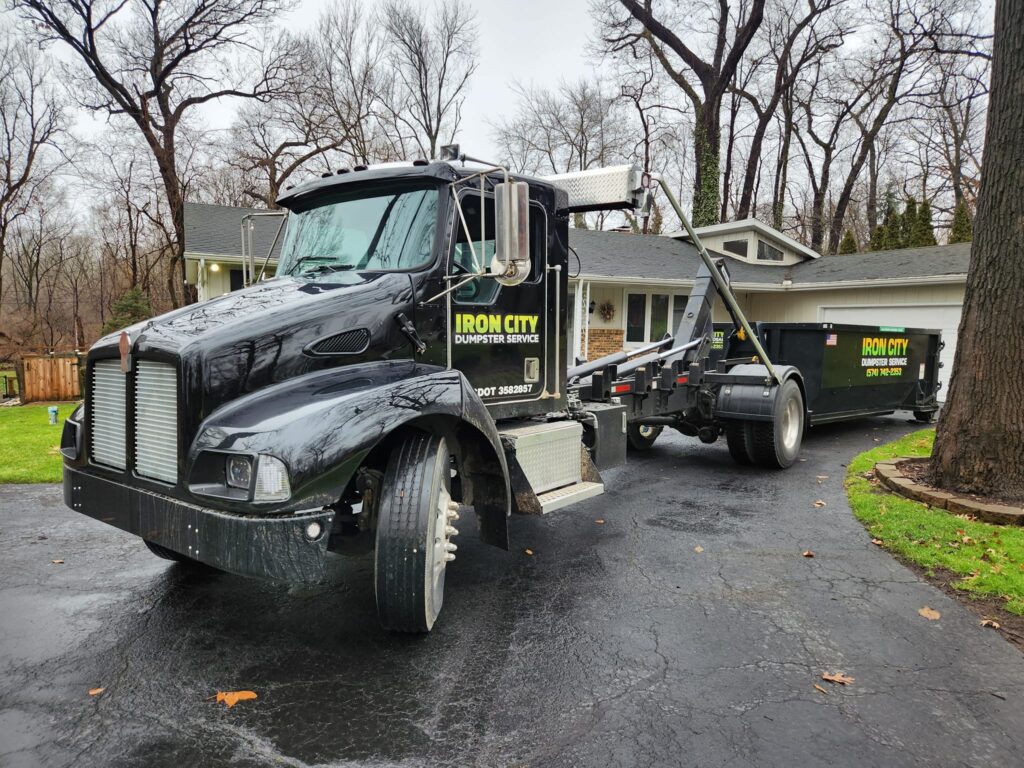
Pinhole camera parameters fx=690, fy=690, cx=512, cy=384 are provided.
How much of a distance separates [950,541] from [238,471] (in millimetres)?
4767

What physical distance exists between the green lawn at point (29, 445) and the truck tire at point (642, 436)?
20.8 feet

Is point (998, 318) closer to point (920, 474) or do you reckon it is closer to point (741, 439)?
point (920, 474)

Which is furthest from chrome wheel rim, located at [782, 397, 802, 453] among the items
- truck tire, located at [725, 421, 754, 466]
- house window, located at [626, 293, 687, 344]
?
house window, located at [626, 293, 687, 344]

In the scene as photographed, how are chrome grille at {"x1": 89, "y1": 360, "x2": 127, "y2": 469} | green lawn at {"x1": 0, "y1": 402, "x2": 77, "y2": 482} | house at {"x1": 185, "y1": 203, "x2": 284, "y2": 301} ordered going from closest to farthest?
chrome grille at {"x1": 89, "y1": 360, "x2": 127, "y2": 469} < green lawn at {"x1": 0, "y1": 402, "x2": 77, "y2": 482} < house at {"x1": 185, "y1": 203, "x2": 284, "y2": 301}

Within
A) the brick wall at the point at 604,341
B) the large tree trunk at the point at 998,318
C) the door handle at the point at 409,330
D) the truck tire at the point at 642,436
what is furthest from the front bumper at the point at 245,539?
the brick wall at the point at 604,341

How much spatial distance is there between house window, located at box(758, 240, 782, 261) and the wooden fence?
17.6 m

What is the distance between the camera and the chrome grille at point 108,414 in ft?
11.1

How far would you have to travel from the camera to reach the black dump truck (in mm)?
2861

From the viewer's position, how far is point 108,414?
3467mm

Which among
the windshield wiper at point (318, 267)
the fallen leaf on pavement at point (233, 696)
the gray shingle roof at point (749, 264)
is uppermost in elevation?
the gray shingle roof at point (749, 264)

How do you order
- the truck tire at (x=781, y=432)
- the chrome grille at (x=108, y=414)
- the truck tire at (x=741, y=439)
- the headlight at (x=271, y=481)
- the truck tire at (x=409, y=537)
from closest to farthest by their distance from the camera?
the headlight at (x=271, y=481)
the truck tire at (x=409, y=537)
the chrome grille at (x=108, y=414)
the truck tire at (x=781, y=432)
the truck tire at (x=741, y=439)

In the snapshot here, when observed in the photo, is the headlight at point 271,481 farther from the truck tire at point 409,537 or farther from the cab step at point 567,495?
the cab step at point 567,495

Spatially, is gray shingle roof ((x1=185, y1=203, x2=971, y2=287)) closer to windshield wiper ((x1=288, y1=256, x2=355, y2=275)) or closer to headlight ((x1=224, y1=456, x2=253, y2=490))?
windshield wiper ((x1=288, y1=256, x2=355, y2=275))

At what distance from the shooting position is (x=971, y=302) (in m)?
5.97
